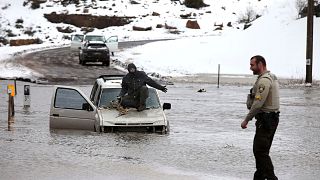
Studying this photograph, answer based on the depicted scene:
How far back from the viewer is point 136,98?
559 inches

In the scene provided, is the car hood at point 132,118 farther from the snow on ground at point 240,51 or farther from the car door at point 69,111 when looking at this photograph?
the snow on ground at point 240,51

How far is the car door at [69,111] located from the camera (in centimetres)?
1396

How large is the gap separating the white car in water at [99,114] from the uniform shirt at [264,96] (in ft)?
16.5

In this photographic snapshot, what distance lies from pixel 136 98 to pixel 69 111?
58.1 inches

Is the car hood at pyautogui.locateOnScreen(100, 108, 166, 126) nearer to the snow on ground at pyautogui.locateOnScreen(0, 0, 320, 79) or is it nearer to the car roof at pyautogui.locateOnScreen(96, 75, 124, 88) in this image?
the car roof at pyautogui.locateOnScreen(96, 75, 124, 88)

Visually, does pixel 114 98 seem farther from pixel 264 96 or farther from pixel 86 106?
pixel 264 96

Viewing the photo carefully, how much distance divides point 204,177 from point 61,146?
359 centimetres

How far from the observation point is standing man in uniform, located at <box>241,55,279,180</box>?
8.70m

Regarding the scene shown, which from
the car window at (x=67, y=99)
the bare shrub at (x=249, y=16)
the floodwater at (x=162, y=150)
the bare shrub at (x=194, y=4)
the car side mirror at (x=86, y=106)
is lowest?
the floodwater at (x=162, y=150)

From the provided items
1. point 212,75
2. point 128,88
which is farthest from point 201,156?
point 212,75

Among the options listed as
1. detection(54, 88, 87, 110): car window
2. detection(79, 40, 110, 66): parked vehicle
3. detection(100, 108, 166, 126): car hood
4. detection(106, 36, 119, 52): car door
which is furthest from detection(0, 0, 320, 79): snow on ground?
detection(100, 108, 166, 126): car hood

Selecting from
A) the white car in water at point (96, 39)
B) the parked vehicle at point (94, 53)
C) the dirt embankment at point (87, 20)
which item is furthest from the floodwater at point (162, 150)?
the dirt embankment at point (87, 20)

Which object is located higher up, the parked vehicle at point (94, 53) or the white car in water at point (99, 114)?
the parked vehicle at point (94, 53)

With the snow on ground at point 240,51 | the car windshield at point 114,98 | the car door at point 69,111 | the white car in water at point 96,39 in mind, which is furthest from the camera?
Answer: the white car in water at point 96,39
